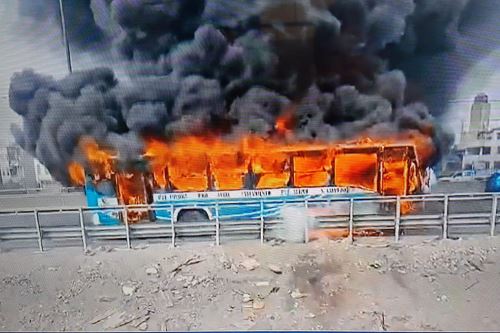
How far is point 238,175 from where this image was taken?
2.79 m

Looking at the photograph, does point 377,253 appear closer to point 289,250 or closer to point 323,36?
point 289,250

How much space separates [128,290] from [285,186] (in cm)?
108

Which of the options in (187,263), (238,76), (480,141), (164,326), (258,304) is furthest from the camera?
(480,141)

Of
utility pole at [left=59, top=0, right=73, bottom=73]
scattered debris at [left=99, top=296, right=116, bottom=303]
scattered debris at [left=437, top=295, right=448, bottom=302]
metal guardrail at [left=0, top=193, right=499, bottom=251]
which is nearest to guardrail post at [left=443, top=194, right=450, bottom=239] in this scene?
metal guardrail at [left=0, top=193, right=499, bottom=251]

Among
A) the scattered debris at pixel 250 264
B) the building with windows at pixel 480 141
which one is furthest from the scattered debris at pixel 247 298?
the building with windows at pixel 480 141

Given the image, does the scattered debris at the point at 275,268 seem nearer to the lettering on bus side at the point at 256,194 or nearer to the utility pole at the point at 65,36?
the lettering on bus side at the point at 256,194

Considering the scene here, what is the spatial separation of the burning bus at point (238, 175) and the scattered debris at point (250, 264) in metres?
0.36

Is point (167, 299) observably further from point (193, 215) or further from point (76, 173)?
point (76, 173)

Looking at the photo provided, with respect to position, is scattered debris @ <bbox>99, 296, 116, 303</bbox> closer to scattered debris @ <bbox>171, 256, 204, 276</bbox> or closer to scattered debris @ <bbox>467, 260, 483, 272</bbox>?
scattered debris @ <bbox>171, 256, 204, 276</bbox>

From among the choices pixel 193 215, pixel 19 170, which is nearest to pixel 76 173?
pixel 19 170

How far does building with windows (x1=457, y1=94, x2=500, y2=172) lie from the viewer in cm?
267

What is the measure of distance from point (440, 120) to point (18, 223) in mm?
2597

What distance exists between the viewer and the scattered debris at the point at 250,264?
7.87ft

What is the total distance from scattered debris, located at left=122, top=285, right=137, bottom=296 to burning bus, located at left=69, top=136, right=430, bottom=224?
1.92 ft
